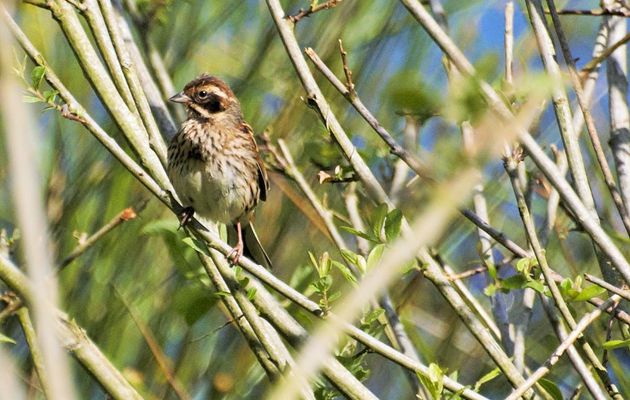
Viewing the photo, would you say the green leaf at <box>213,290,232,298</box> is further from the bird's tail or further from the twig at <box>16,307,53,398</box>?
the bird's tail

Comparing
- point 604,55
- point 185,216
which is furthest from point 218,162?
point 604,55

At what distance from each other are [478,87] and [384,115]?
226 cm

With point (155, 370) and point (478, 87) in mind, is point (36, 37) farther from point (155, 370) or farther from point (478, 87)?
point (478, 87)

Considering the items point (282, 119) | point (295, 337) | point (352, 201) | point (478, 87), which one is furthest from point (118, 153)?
point (478, 87)

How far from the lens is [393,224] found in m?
2.02

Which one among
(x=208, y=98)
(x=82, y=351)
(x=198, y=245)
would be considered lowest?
(x=82, y=351)

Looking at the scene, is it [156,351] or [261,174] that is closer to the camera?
[156,351]

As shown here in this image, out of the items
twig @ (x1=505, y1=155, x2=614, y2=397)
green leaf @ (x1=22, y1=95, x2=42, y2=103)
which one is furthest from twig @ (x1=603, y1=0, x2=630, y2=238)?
green leaf @ (x1=22, y1=95, x2=42, y2=103)

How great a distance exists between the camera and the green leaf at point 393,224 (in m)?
2.00

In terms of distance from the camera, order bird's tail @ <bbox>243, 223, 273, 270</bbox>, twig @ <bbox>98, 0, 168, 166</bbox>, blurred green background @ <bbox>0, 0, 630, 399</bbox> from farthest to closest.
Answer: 1. bird's tail @ <bbox>243, 223, 273, 270</bbox>
2. blurred green background @ <bbox>0, 0, 630, 399</bbox>
3. twig @ <bbox>98, 0, 168, 166</bbox>

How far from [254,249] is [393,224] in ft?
3.15

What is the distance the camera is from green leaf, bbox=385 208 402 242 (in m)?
2.00

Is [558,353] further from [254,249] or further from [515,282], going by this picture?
[254,249]

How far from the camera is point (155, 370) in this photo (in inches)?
97.6
